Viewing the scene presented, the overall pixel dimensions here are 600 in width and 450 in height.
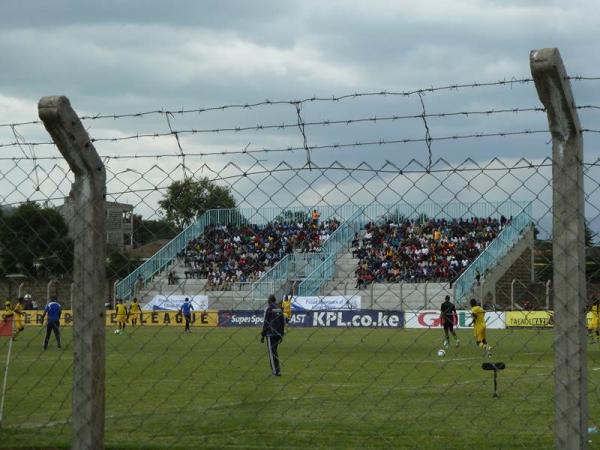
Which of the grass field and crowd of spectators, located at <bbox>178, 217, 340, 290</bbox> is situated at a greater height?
Result: crowd of spectators, located at <bbox>178, 217, 340, 290</bbox>

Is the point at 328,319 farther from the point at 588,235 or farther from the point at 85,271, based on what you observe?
the point at 588,235

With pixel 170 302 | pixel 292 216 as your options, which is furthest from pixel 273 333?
pixel 292 216

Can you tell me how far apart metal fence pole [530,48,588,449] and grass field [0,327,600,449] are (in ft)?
13.5

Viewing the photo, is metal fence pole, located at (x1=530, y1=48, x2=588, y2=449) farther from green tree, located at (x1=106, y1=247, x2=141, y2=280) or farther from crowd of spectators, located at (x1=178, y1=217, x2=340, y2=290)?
green tree, located at (x1=106, y1=247, x2=141, y2=280)

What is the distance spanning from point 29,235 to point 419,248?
4740 millimetres

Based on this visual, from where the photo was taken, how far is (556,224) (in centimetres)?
582

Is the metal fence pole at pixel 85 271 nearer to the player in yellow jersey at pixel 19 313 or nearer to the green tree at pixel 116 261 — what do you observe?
the green tree at pixel 116 261

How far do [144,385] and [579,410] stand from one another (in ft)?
43.5

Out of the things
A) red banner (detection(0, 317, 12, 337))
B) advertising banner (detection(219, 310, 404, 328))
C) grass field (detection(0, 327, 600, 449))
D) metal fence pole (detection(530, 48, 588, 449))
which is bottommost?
advertising banner (detection(219, 310, 404, 328))

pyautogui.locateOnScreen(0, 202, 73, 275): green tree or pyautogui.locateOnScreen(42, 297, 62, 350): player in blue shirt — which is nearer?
pyautogui.locateOnScreen(0, 202, 73, 275): green tree

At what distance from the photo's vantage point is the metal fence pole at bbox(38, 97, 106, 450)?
6500 millimetres

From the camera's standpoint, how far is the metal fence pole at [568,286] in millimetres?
5730

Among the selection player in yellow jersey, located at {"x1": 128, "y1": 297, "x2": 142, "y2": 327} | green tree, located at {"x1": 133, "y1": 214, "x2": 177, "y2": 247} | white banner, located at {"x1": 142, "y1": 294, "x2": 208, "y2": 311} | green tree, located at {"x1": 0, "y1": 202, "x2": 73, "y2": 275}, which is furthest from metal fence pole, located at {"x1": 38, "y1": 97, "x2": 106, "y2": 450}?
white banner, located at {"x1": 142, "y1": 294, "x2": 208, "y2": 311}

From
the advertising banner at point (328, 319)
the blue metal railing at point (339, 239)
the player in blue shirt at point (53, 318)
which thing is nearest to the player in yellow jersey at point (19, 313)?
the player in blue shirt at point (53, 318)
